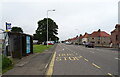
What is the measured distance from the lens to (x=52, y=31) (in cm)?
9369

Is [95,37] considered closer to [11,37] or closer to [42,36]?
[42,36]

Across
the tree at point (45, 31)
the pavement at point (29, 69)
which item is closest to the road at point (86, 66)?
the pavement at point (29, 69)

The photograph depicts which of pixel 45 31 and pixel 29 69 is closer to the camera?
pixel 29 69

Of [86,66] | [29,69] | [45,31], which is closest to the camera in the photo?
[29,69]

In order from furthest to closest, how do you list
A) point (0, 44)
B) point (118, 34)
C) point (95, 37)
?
point (95, 37) → point (118, 34) → point (0, 44)

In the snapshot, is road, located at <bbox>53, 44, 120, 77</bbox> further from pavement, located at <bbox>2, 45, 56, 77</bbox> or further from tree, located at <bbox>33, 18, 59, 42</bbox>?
tree, located at <bbox>33, 18, 59, 42</bbox>

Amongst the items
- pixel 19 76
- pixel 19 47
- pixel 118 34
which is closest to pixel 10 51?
pixel 19 47

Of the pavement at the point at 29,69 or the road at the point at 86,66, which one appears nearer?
the pavement at the point at 29,69

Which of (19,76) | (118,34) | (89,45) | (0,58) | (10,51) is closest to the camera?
(19,76)

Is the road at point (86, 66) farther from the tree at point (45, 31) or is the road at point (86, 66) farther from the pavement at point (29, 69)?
the tree at point (45, 31)

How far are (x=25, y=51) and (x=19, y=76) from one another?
12.5 meters

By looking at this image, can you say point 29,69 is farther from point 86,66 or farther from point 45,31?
point 45,31

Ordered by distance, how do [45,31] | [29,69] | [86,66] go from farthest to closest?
1. [45,31]
2. [86,66]
3. [29,69]

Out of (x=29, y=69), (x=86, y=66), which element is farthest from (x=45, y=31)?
(x=29, y=69)
